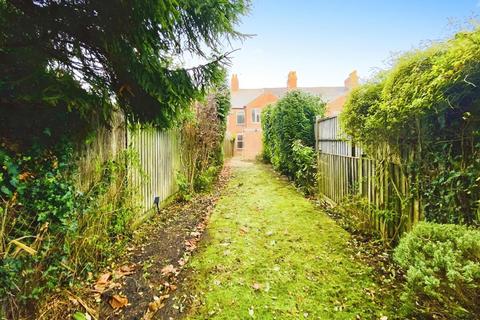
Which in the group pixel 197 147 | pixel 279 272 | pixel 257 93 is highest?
pixel 257 93

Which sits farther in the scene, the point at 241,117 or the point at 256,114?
the point at 241,117

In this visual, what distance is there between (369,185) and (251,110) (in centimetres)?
2456

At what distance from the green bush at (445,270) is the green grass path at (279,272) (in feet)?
2.14

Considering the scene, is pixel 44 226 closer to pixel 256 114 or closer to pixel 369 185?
pixel 369 185

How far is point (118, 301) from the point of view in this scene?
7.72 ft

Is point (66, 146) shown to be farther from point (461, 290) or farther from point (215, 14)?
point (461, 290)

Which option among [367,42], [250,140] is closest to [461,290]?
[367,42]

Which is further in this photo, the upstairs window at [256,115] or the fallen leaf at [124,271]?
the upstairs window at [256,115]

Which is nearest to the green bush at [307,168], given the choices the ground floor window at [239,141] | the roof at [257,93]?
the ground floor window at [239,141]

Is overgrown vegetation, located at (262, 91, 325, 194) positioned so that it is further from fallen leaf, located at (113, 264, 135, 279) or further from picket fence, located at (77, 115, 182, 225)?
fallen leaf, located at (113, 264, 135, 279)

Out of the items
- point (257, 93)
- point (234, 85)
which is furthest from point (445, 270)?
point (234, 85)

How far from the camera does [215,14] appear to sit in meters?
2.42

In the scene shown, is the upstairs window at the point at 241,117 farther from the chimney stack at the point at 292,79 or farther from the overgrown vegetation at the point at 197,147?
the overgrown vegetation at the point at 197,147

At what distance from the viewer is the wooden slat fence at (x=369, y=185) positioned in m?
3.17
